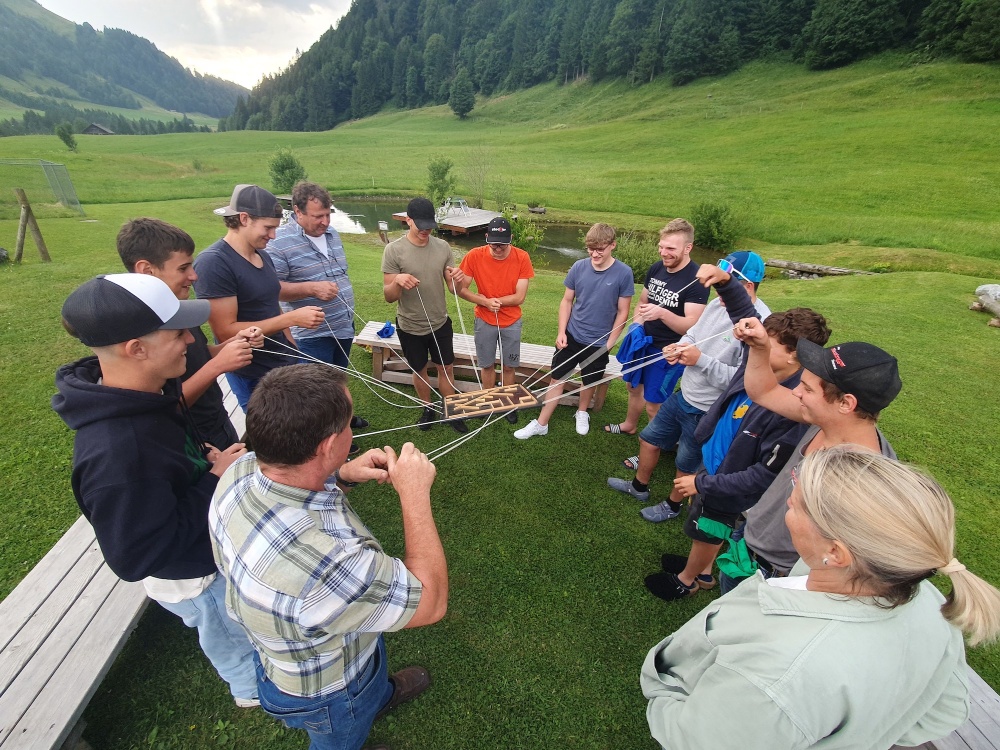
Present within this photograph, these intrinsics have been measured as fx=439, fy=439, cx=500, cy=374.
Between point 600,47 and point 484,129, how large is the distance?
25421 millimetres

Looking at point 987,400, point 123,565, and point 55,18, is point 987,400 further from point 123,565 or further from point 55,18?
point 55,18

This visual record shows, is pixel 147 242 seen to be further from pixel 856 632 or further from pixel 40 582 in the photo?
pixel 856 632

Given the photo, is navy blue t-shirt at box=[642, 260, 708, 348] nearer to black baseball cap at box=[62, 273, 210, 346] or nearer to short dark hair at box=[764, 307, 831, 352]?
short dark hair at box=[764, 307, 831, 352]

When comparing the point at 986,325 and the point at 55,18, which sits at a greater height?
the point at 55,18

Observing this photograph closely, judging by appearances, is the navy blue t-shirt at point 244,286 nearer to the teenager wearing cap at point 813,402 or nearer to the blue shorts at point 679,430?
the blue shorts at point 679,430

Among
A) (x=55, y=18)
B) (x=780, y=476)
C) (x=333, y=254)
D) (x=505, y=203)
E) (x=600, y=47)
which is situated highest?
(x=55, y=18)

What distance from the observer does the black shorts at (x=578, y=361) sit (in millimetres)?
4672

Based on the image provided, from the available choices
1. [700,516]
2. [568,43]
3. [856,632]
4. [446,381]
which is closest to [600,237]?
[446,381]

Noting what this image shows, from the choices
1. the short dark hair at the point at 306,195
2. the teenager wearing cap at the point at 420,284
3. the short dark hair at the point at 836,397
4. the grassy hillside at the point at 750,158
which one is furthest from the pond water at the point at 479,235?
the short dark hair at the point at 836,397

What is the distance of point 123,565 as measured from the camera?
1.64 m

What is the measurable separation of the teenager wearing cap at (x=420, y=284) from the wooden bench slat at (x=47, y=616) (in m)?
2.35

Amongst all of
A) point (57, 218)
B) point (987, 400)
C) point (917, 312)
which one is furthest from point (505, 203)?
point (987, 400)

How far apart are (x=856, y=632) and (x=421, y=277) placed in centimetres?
395

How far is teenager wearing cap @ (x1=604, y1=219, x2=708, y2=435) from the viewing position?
379cm
